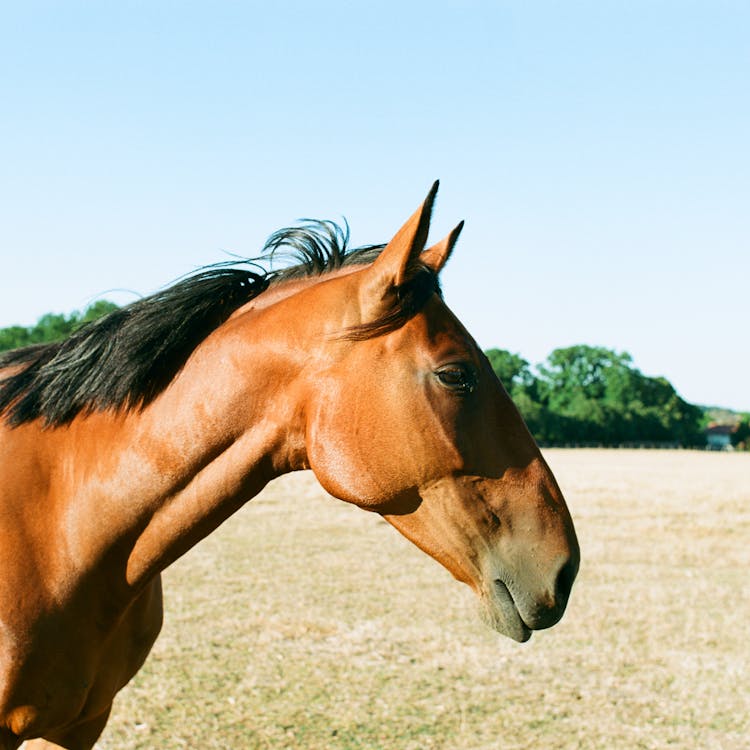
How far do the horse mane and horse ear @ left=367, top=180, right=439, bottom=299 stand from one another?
146 mm

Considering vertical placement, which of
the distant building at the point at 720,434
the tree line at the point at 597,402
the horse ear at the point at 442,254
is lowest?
the distant building at the point at 720,434

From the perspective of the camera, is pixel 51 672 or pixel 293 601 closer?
pixel 51 672

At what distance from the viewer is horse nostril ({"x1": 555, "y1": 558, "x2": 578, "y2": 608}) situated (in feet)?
7.23

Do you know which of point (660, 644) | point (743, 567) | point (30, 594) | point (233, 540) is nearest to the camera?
point (30, 594)

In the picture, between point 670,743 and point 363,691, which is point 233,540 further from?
point 670,743

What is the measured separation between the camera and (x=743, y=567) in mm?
11508

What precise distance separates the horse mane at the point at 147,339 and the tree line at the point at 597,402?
6484cm

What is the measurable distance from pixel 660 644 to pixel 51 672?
641 cm

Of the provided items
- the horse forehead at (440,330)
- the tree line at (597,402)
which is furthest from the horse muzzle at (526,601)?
the tree line at (597,402)

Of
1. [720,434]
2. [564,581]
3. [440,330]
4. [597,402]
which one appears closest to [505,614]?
[564,581]

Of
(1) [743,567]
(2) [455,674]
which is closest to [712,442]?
(1) [743,567]

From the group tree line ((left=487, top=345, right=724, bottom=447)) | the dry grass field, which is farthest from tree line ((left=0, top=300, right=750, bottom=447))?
the dry grass field

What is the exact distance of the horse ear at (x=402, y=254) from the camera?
217 centimetres

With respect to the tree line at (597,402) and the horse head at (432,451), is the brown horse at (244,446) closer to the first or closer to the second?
the horse head at (432,451)
